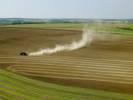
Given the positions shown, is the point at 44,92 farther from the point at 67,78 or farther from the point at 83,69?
the point at 83,69

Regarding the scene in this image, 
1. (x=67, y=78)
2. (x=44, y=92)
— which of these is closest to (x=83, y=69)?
(x=67, y=78)

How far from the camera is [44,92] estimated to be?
36.3 metres

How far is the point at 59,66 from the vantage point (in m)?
57.4

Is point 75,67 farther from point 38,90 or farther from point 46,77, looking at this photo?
point 38,90

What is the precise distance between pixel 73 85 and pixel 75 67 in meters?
14.4

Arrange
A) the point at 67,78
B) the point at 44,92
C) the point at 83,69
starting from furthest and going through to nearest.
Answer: the point at 83,69
the point at 67,78
the point at 44,92

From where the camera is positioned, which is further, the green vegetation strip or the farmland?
the farmland

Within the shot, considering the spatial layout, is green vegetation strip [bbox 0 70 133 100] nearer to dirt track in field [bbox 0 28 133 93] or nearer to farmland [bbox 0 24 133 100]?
farmland [bbox 0 24 133 100]

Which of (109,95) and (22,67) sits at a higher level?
(22,67)

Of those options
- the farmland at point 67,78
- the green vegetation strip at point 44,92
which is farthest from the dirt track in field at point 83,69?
the green vegetation strip at point 44,92

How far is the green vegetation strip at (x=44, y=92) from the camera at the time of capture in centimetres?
3406

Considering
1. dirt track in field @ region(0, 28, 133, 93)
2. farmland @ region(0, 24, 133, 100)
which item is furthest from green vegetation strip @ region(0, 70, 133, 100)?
dirt track in field @ region(0, 28, 133, 93)

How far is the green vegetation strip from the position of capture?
112 ft

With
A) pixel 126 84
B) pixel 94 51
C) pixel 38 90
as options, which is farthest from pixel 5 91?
pixel 94 51
